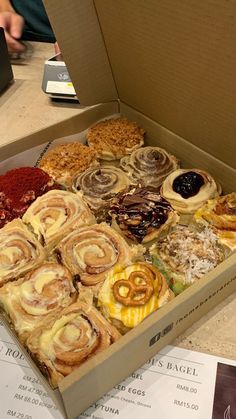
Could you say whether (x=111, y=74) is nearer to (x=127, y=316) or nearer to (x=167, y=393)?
(x=127, y=316)

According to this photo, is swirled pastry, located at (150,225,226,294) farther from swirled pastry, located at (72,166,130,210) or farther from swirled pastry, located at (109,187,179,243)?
swirled pastry, located at (72,166,130,210)

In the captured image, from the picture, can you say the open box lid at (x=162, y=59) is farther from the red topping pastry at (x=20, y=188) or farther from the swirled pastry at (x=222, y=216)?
the red topping pastry at (x=20, y=188)

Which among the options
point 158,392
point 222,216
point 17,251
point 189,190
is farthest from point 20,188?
point 158,392

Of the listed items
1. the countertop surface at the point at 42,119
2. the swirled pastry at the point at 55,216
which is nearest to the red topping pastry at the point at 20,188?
the swirled pastry at the point at 55,216

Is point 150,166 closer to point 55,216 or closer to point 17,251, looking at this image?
point 55,216

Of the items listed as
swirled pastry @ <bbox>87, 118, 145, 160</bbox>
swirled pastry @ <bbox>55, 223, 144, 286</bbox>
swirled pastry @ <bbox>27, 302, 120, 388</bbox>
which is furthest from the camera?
swirled pastry @ <bbox>87, 118, 145, 160</bbox>

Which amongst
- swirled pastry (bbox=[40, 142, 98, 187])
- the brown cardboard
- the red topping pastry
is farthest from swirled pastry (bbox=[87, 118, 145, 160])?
the brown cardboard

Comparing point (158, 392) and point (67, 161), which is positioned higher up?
point (67, 161)
